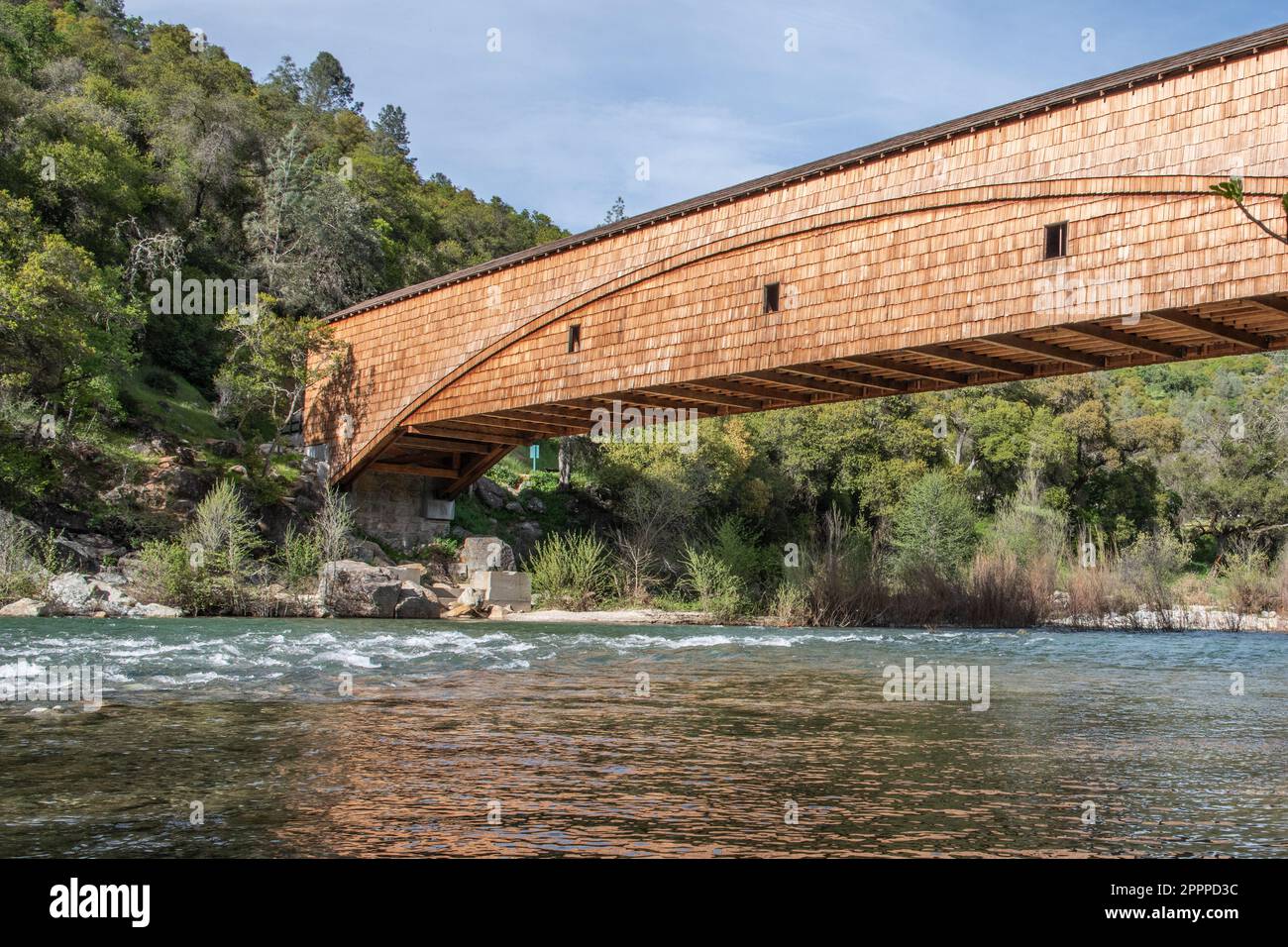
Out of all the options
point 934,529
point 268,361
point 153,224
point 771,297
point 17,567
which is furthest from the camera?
point 153,224

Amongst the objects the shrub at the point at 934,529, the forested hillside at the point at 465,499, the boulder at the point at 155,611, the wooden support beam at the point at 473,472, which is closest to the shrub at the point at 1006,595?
the forested hillside at the point at 465,499

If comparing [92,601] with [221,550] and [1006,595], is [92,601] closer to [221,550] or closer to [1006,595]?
[221,550]

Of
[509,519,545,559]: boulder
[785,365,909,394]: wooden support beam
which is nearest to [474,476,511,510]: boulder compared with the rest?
[509,519,545,559]: boulder

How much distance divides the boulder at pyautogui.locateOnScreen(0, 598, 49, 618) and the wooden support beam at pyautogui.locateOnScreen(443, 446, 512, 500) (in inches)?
488

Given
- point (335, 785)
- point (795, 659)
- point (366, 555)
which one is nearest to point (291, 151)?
point (366, 555)

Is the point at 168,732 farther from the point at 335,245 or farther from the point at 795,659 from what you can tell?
the point at 335,245

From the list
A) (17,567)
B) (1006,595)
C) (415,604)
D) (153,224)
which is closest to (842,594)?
(1006,595)

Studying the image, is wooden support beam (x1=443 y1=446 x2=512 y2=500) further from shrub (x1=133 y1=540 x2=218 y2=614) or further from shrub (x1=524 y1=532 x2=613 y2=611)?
shrub (x1=133 y1=540 x2=218 y2=614)

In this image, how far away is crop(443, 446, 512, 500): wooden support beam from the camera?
2942 centimetres

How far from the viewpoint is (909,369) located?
1883 cm

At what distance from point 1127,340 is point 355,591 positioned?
15512 mm

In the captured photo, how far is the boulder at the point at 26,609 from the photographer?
723 inches
